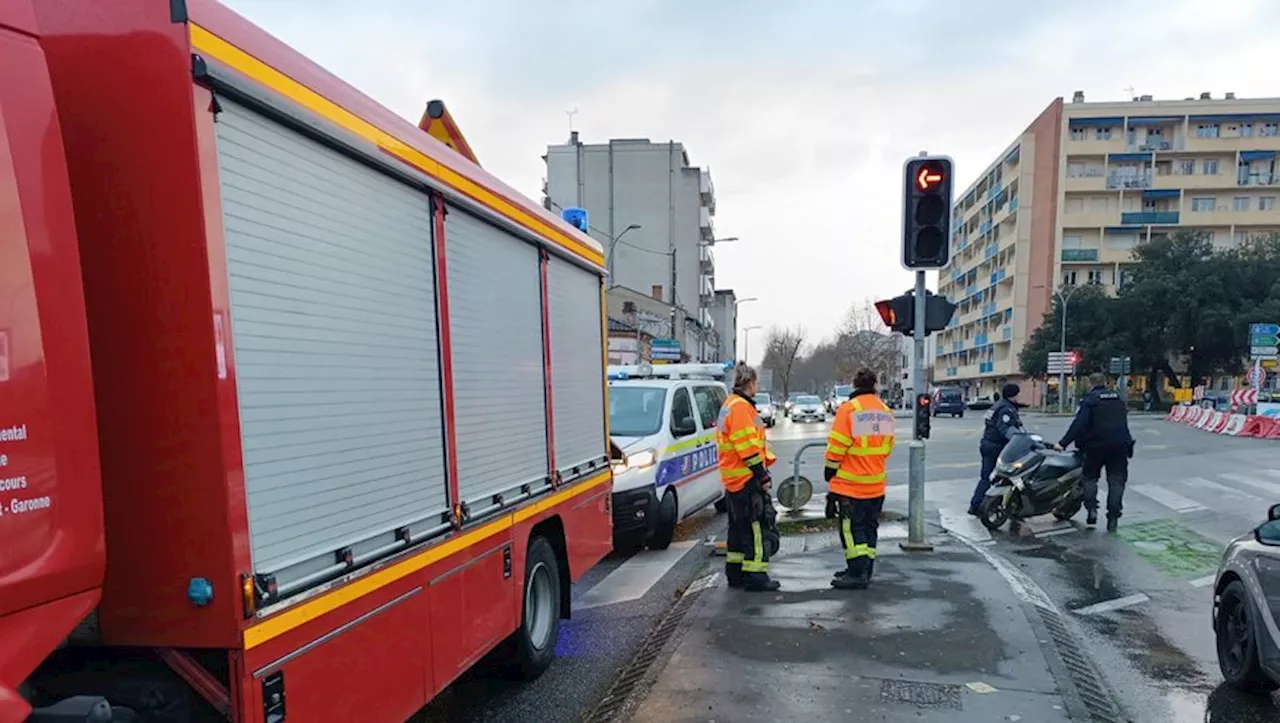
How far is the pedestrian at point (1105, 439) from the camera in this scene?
9.05 meters

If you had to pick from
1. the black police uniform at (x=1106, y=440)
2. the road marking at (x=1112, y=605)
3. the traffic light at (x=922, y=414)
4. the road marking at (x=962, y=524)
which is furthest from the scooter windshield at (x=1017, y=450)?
the road marking at (x=1112, y=605)

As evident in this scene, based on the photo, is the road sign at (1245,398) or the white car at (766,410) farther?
the white car at (766,410)

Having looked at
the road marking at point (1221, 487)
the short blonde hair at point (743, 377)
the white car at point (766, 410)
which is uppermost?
the short blonde hair at point (743, 377)

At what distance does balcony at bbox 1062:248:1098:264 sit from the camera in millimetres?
64250

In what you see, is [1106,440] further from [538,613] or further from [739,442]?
[538,613]

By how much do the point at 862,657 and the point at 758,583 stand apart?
5.27ft

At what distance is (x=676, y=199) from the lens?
57094 mm

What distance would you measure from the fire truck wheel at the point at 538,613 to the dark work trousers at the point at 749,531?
1.79 meters

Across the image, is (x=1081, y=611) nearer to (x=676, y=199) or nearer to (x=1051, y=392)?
(x=676, y=199)

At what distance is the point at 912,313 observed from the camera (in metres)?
7.80

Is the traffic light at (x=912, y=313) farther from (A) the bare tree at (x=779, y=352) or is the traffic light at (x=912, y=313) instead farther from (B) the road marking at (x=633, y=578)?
(A) the bare tree at (x=779, y=352)

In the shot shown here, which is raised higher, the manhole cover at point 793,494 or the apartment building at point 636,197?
the apartment building at point 636,197

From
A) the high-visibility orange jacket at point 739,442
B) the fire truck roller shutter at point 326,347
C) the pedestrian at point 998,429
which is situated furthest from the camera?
the pedestrian at point 998,429

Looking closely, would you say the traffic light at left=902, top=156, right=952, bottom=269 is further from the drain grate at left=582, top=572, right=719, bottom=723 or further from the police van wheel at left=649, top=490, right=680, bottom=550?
the drain grate at left=582, top=572, right=719, bottom=723
